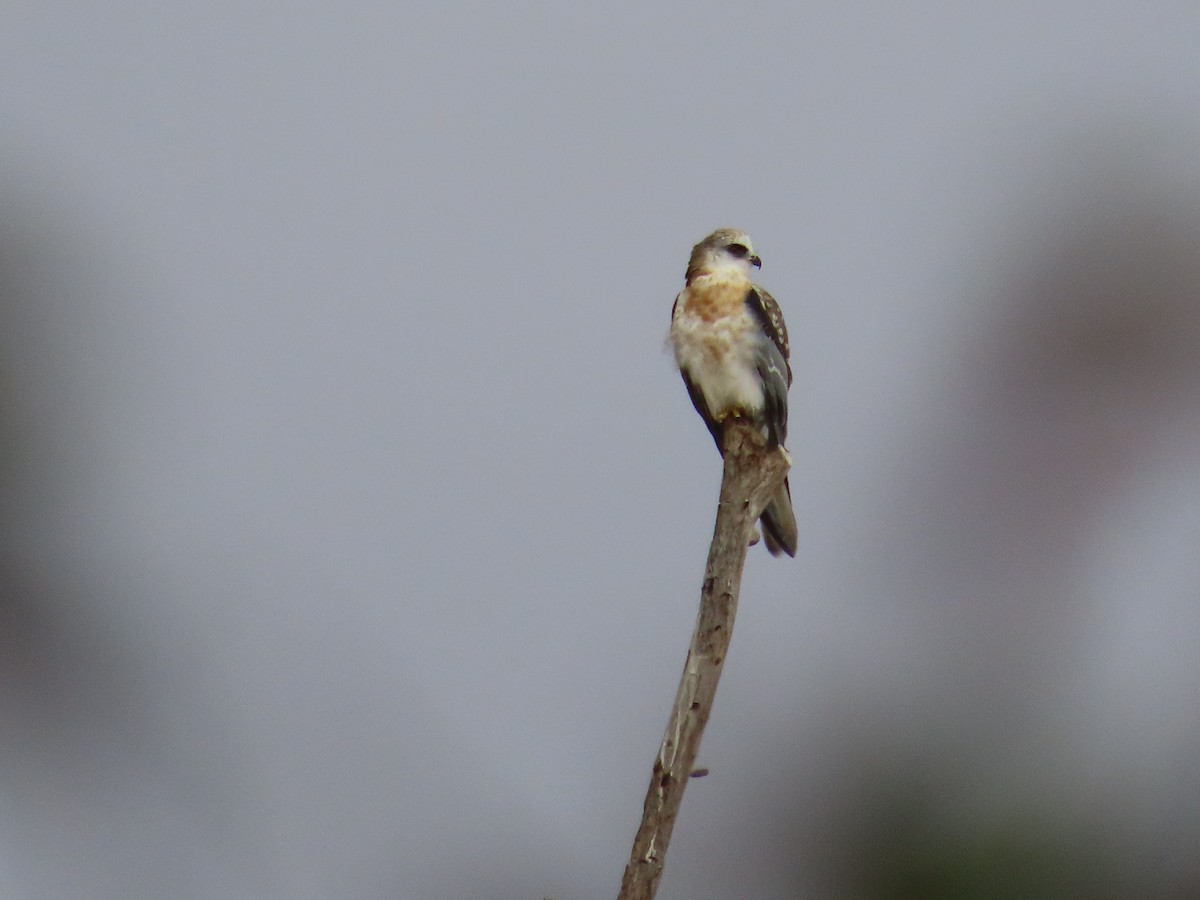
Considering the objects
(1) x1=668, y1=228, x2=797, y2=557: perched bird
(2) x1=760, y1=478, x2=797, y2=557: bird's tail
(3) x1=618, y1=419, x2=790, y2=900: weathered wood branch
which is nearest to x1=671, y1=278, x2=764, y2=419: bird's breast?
(1) x1=668, y1=228, x2=797, y2=557: perched bird

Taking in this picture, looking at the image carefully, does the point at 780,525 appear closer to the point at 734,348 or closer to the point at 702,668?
the point at 734,348

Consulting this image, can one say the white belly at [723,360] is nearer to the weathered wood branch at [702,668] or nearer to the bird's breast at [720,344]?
the bird's breast at [720,344]

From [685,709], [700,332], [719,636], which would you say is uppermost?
[700,332]

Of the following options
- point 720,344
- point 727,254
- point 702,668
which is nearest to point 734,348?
point 720,344

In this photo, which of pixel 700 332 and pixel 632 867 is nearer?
pixel 632 867

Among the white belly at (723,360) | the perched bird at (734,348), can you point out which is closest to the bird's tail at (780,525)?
the perched bird at (734,348)

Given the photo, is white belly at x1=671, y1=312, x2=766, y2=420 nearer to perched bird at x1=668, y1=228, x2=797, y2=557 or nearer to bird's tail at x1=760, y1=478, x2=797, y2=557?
perched bird at x1=668, y1=228, x2=797, y2=557

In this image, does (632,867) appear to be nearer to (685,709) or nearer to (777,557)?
(685,709)

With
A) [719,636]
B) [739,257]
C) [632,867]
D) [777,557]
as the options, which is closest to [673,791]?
[632,867]
